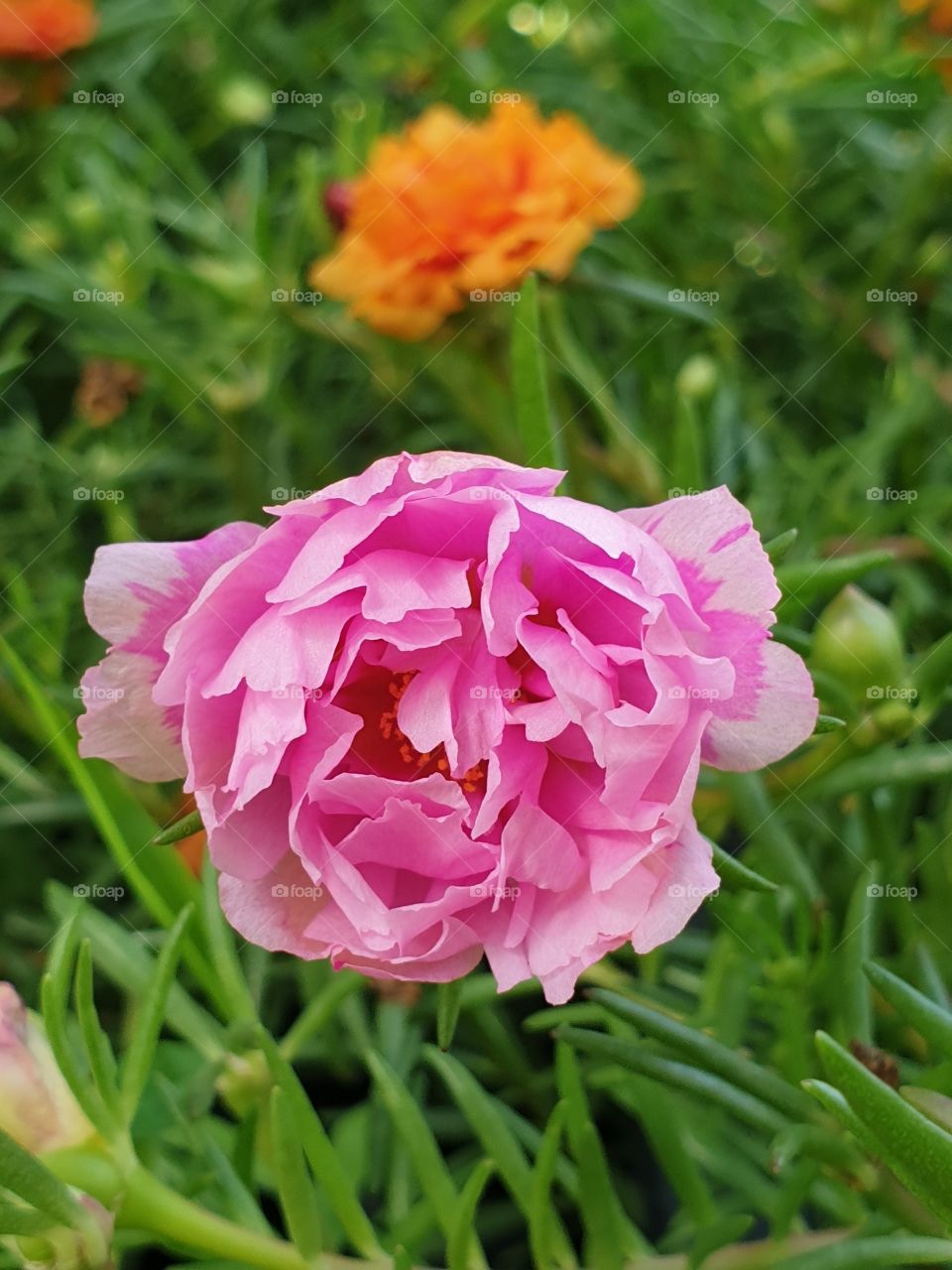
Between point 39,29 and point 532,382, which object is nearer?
point 532,382

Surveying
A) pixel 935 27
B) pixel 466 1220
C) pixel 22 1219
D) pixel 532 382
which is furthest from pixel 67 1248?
pixel 935 27

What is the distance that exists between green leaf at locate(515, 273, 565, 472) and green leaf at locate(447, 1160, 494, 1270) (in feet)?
0.92

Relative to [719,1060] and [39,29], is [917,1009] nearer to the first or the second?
[719,1060]

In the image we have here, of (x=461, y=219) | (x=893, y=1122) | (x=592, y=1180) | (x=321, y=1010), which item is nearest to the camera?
(x=893, y=1122)

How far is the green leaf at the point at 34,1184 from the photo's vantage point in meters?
0.36

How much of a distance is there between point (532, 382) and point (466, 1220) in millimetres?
334

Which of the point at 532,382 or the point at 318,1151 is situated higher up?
the point at 532,382

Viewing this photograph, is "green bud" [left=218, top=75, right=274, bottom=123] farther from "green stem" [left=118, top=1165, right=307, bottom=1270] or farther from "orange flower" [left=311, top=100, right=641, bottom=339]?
"green stem" [left=118, top=1165, right=307, bottom=1270]

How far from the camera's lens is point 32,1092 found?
0.41m

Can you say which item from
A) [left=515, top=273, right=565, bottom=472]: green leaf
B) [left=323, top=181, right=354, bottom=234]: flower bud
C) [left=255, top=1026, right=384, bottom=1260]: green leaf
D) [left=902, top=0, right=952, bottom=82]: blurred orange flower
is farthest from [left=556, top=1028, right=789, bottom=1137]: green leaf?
[left=902, top=0, right=952, bottom=82]: blurred orange flower

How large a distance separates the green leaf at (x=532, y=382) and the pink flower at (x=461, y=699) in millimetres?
87

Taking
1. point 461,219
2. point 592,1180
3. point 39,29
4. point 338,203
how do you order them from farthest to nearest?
point 39,29 < point 338,203 < point 461,219 < point 592,1180

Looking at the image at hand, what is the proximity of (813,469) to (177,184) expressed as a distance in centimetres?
66

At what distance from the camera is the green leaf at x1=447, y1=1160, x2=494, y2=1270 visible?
0.42 meters
